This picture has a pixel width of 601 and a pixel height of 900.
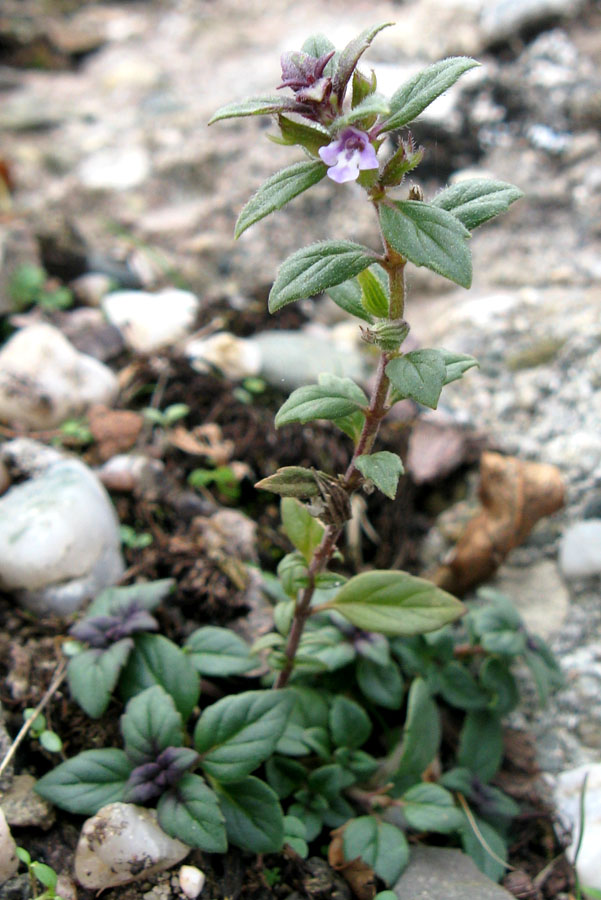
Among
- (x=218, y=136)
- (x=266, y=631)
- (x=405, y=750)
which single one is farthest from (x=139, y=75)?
(x=405, y=750)

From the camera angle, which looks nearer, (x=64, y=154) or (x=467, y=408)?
(x=467, y=408)

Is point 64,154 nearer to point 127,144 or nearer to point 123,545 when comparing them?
point 127,144

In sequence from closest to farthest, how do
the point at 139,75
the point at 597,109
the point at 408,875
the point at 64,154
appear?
the point at 408,875
the point at 597,109
the point at 64,154
the point at 139,75

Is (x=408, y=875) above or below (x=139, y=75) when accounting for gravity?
below

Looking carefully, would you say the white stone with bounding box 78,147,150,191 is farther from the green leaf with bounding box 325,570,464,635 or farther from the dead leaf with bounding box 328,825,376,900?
the dead leaf with bounding box 328,825,376,900

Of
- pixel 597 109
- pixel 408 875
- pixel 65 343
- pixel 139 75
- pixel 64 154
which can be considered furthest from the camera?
pixel 139 75

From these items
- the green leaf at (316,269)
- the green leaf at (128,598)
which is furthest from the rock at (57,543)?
the green leaf at (316,269)

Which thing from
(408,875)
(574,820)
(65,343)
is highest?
(65,343)

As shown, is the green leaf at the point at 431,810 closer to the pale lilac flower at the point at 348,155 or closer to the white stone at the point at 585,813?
the white stone at the point at 585,813
